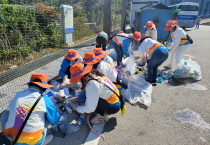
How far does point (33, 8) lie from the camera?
6441mm

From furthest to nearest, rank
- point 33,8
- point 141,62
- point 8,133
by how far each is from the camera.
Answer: point 33,8, point 141,62, point 8,133

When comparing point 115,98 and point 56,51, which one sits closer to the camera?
point 115,98

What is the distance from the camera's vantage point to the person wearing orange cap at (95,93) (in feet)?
6.98

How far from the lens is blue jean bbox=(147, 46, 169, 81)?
12.4 ft

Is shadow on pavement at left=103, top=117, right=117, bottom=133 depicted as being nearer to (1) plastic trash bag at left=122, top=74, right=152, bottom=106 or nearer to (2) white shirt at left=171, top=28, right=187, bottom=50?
(1) plastic trash bag at left=122, top=74, right=152, bottom=106

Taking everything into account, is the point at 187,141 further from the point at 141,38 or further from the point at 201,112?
the point at 141,38

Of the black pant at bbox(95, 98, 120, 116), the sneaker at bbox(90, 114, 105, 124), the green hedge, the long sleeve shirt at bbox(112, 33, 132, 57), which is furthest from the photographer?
the green hedge

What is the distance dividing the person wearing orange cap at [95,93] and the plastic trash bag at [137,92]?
2.96 feet

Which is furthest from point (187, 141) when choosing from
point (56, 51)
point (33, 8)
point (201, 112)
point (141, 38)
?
point (33, 8)

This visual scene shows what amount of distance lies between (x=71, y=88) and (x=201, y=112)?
2.77m

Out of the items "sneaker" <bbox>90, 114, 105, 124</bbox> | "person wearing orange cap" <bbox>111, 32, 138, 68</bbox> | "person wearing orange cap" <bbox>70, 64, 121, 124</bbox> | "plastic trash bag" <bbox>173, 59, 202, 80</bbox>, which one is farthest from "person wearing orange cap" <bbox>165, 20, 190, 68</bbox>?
"sneaker" <bbox>90, 114, 105, 124</bbox>

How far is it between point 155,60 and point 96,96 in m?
2.32

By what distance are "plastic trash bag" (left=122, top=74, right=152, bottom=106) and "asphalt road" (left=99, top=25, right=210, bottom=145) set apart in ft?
0.51

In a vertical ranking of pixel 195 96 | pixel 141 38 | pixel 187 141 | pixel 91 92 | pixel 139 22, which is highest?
pixel 139 22
